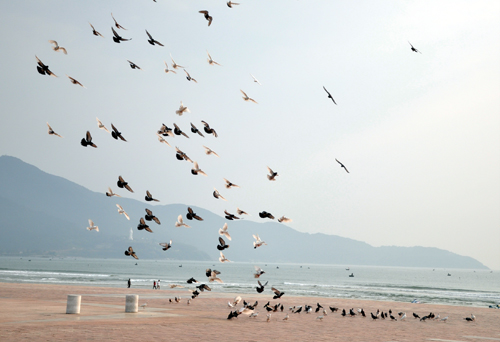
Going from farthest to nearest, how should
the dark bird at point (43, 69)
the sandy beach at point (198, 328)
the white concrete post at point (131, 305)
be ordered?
1. the white concrete post at point (131, 305)
2. the sandy beach at point (198, 328)
3. the dark bird at point (43, 69)

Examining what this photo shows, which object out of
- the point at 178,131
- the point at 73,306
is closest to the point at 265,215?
the point at 178,131

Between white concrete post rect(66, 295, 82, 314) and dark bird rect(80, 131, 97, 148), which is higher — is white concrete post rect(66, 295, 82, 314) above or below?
below

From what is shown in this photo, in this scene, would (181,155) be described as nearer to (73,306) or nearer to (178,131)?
(178,131)

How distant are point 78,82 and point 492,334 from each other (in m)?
20.5

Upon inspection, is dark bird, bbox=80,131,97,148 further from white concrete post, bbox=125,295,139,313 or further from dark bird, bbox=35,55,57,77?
white concrete post, bbox=125,295,139,313

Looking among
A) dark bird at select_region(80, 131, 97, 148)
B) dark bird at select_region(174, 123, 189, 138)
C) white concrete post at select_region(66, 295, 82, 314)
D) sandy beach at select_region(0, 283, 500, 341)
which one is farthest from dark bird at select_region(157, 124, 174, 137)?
white concrete post at select_region(66, 295, 82, 314)

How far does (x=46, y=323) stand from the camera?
16281mm

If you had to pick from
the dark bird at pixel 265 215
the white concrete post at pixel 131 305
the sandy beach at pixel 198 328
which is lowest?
the sandy beach at pixel 198 328

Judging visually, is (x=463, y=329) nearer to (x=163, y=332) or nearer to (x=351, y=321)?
(x=351, y=321)

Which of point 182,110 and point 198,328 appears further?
point 198,328

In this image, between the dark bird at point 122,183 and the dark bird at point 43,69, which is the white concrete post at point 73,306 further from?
the dark bird at point 43,69

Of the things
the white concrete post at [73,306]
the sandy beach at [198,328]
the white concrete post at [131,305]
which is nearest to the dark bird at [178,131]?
the sandy beach at [198,328]

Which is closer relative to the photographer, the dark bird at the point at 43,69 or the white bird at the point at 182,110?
the dark bird at the point at 43,69

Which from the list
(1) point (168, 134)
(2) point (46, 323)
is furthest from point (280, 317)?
(1) point (168, 134)
